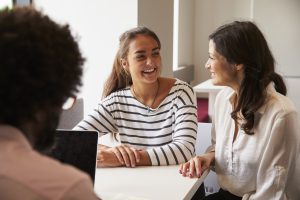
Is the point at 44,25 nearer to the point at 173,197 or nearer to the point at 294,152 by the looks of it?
the point at 173,197

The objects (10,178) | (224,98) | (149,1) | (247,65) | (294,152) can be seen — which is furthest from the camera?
(149,1)

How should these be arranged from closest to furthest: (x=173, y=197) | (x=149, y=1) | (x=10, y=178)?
1. (x=10, y=178)
2. (x=173, y=197)
3. (x=149, y=1)

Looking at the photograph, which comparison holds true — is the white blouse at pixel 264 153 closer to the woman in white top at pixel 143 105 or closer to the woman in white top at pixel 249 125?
the woman in white top at pixel 249 125

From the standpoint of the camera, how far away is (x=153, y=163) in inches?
56.7

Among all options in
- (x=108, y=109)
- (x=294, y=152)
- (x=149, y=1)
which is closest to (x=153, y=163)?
(x=108, y=109)

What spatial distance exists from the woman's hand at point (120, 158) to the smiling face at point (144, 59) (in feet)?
1.18

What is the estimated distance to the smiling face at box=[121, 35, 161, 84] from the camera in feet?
5.49

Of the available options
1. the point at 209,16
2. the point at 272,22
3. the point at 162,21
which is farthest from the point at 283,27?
the point at 162,21

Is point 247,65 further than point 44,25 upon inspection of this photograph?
Yes

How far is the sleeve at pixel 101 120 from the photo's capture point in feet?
5.45

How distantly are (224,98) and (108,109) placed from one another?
0.49 meters

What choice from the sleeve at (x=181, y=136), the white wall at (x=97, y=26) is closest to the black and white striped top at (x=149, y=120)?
the sleeve at (x=181, y=136)

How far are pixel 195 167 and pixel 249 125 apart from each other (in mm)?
266

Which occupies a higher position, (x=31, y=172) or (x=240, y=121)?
(x=31, y=172)
